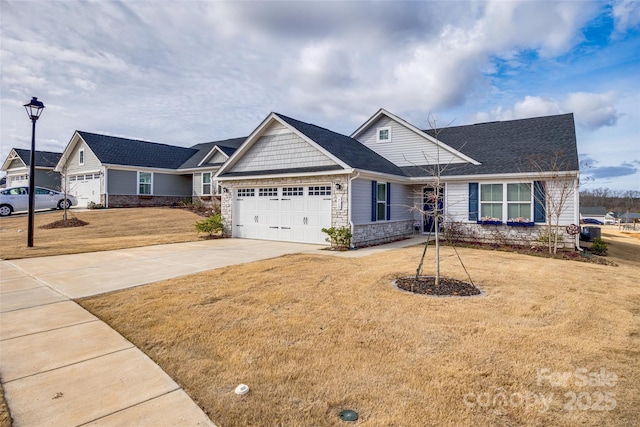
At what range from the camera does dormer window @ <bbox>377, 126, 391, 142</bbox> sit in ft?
58.4

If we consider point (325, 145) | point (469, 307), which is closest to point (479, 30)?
point (325, 145)

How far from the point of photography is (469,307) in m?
5.56

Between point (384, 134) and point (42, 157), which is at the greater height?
point (42, 157)

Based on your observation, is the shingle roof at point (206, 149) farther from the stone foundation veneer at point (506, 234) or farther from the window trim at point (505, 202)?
the window trim at point (505, 202)

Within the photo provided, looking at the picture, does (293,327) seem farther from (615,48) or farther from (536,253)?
(615,48)

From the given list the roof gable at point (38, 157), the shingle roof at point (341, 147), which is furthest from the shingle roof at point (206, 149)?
the roof gable at point (38, 157)

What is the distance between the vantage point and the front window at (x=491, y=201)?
14047 mm

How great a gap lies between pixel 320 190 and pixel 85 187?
76.6 ft

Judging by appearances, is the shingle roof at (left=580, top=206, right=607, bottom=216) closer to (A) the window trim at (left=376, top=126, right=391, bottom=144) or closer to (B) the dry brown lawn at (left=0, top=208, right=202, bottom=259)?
(A) the window trim at (left=376, top=126, right=391, bottom=144)

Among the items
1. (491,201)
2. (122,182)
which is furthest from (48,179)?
(491,201)

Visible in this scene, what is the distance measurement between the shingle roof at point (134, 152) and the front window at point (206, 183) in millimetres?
3467

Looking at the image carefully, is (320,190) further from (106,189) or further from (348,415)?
(106,189)

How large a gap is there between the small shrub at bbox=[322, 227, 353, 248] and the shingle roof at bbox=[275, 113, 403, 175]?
2.42 metres

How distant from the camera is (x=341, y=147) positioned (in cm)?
1479
